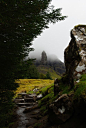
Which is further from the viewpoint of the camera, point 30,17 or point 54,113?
point 30,17

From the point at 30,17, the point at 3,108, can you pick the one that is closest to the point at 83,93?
the point at 3,108

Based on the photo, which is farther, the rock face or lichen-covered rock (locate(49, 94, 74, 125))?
the rock face

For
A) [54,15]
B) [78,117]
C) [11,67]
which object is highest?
[54,15]

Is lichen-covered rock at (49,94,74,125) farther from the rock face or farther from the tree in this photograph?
the tree

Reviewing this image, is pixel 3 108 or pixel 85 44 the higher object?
pixel 85 44

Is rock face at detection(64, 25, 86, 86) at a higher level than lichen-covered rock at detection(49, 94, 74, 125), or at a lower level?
higher

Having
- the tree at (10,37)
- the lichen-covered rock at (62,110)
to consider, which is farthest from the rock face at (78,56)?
the tree at (10,37)

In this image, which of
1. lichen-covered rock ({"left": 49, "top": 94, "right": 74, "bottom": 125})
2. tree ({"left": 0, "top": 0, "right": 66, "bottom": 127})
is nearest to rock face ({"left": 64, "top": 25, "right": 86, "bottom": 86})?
lichen-covered rock ({"left": 49, "top": 94, "right": 74, "bottom": 125})

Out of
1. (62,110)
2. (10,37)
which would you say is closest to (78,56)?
(62,110)

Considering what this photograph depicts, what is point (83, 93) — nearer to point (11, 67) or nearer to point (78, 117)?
point (78, 117)

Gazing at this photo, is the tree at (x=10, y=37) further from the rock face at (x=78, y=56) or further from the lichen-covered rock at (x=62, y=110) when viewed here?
the rock face at (x=78, y=56)

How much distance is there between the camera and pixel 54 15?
731 centimetres

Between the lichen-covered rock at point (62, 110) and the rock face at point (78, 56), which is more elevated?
the rock face at point (78, 56)

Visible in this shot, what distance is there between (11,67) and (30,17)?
3607mm
